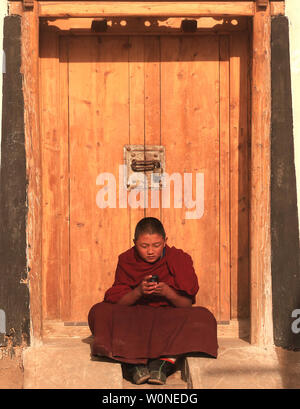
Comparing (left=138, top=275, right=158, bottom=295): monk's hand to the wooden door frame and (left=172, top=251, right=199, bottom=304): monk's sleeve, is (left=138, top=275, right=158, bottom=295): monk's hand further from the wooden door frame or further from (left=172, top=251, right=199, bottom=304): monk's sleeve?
the wooden door frame

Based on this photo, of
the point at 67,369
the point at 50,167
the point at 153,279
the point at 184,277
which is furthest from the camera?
the point at 50,167

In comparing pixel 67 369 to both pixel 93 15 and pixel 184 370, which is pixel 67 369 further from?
pixel 93 15

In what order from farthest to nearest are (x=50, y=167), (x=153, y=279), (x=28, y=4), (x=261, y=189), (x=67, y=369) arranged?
(x=50, y=167)
(x=261, y=189)
(x=28, y=4)
(x=153, y=279)
(x=67, y=369)

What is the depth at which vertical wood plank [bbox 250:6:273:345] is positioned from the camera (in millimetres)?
5062

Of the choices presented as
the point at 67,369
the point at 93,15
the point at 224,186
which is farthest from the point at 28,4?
the point at 67,369

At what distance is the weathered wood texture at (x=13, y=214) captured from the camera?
16.5 feet

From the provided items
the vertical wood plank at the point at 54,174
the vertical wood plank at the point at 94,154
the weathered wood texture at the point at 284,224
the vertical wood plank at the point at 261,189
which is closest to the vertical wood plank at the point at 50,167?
the vertical wood plank at the point at 54,174

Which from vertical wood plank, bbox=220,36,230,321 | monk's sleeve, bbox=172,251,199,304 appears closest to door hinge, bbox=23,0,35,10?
vertical wood plank, bbox=220,36,230,321

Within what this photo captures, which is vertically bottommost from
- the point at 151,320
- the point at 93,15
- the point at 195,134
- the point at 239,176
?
the point at 151,320

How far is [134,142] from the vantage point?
536 centimetres

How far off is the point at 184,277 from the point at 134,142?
3.70 ft

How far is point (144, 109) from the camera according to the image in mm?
5363

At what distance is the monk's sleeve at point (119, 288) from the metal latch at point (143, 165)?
2.33ft

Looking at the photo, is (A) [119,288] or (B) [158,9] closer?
(A) [119,288]
